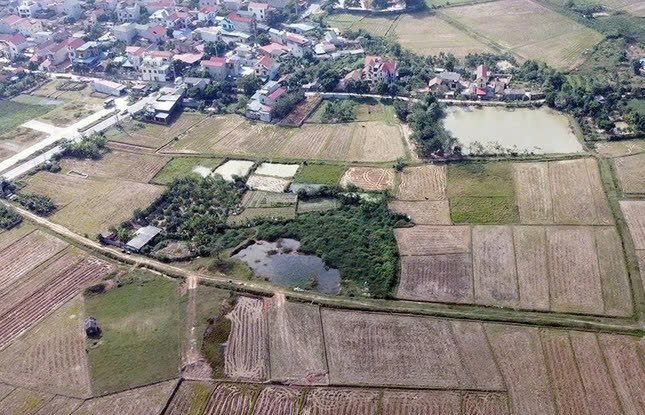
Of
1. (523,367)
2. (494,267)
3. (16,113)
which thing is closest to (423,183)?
(494,267)

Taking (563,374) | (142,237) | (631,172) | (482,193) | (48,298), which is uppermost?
(563,374)

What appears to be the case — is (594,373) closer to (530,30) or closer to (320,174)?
(320,174)

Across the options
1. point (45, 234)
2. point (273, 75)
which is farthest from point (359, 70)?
point (45, 234)

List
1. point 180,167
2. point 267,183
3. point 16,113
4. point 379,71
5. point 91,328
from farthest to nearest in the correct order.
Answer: point 379,71
point 16,113
point 180,167
point 267,183
point 91,328

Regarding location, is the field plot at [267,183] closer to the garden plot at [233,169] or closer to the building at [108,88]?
the garden plot at [233,169]

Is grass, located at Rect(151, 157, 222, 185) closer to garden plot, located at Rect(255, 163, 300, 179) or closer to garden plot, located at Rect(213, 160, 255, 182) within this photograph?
garden plot, located at Rect(213, 160, 255, 182)

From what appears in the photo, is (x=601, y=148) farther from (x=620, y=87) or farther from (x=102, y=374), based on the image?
Result: (x=102, y=374)

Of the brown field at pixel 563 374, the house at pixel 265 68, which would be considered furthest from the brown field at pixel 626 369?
the house at pixel 265 68

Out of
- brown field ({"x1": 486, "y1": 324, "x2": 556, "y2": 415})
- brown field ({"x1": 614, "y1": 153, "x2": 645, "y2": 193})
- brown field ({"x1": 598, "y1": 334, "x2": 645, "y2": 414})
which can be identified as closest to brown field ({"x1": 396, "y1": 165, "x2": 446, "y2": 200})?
brown field ({"x1": 614, "y1": 153, "x2": 645, "y2": 193})
